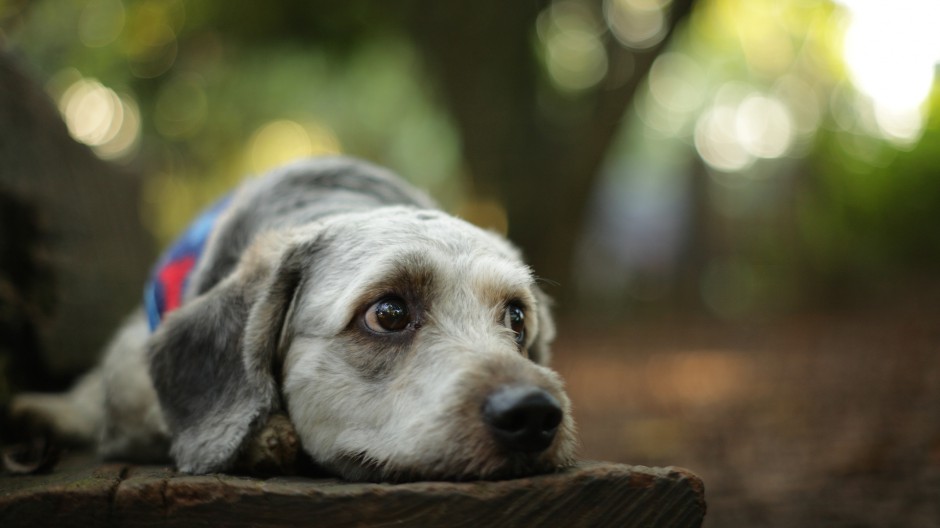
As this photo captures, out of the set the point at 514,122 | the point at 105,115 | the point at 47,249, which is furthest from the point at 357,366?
the point at 105,115

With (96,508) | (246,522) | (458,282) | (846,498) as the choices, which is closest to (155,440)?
(96,508)

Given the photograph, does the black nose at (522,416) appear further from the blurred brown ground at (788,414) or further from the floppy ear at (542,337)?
the blurred brown ground at (788,414)

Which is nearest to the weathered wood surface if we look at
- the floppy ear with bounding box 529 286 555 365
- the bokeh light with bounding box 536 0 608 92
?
the floppy ear with bounding box 529 286 555 365

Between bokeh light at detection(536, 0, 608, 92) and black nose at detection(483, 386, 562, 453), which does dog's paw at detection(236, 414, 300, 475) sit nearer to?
black nose at detection(483, 386, 562, 453)

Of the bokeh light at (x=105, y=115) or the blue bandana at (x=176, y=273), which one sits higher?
the bokeh light at (x=105, y=115)

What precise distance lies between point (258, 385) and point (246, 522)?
0.76 meters

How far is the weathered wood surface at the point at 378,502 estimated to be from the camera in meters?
2.38

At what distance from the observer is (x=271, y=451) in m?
2.97

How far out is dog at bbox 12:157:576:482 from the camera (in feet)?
8.50

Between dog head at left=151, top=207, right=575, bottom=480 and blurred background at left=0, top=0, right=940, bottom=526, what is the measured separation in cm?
57

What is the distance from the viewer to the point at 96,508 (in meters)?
2.52

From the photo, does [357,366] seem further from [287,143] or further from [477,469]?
[287,143]

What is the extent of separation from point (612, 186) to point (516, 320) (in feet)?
74.7

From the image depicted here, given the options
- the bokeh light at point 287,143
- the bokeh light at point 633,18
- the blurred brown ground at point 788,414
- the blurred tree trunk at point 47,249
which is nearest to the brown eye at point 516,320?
the blurred brown ground at point 788,414
